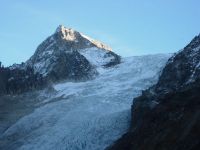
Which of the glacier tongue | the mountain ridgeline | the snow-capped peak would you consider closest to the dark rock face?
the glacier tongue

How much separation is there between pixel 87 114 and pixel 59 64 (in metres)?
25.9

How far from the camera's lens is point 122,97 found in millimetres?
75812

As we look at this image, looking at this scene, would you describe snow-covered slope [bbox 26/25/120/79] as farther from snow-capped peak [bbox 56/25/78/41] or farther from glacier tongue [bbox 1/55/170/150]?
glacier tongue [bbox 1/55/170/150]

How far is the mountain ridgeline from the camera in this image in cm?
9088

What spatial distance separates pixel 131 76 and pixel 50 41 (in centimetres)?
2844

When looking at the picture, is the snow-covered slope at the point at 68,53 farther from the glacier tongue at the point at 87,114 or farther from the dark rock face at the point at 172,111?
the dark rock face at the point at 172,111

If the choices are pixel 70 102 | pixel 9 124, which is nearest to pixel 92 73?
pixel 70 102

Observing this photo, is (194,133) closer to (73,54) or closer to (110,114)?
(110,114)

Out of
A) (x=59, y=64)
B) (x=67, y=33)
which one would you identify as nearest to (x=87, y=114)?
(x=59, y=64)

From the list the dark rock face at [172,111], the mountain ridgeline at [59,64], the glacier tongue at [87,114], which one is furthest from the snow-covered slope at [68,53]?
the dark rock face at [172,111]

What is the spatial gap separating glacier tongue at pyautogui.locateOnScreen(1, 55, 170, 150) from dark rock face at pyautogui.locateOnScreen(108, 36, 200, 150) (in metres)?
3.51

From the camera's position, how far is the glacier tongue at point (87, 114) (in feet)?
208

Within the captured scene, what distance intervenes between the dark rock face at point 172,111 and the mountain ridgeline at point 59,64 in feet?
78.9

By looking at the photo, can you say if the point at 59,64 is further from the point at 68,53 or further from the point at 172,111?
the point at 172,111
